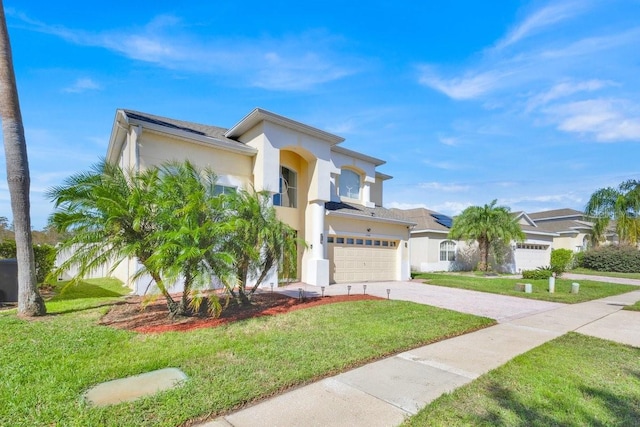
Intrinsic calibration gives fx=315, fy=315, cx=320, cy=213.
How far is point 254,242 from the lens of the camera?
28.2 feet

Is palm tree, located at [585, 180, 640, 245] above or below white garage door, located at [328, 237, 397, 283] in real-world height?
above

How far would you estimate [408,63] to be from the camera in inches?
513

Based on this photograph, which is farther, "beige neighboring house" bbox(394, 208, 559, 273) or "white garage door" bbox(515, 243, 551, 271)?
"white garage door" bbox(515, 243, 551, 271)

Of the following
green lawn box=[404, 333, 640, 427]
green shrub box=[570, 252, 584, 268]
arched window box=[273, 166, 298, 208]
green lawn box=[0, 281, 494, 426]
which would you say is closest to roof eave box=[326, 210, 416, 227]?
arched window box=[273, 166, 298, 208]

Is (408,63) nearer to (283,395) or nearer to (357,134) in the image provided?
(357,134)

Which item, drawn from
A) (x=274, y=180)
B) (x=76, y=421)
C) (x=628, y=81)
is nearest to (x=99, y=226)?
(x=76, y=421)

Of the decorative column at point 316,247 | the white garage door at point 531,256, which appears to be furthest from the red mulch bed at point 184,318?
the white garage door at point 531,256

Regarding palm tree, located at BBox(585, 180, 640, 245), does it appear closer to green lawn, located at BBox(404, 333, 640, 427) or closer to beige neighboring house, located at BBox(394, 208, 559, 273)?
beige neighboring house, located at BBox(394, 208, 559, 273)

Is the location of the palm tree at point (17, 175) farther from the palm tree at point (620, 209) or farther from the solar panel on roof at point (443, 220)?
the palm tree at point (620, 209)

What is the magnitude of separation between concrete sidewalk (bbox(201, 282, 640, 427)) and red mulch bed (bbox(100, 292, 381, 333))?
377 cm

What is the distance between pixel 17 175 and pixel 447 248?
25406 mm

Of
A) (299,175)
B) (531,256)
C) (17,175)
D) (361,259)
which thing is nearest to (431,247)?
(361,259)

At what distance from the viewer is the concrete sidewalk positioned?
3.46 metres

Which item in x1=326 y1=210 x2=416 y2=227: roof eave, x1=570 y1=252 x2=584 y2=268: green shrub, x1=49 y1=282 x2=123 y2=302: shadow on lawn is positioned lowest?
x1=49 y1=282 x2=123 y2=302: shadow on lawn
